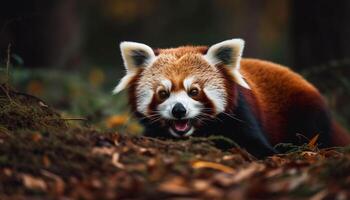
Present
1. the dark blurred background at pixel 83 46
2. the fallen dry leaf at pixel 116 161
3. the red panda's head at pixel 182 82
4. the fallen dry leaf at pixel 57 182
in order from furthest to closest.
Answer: the dark blurred background at pixel 83 46 → the red panda's head at pixel 182 82 → the fallen dry leaf at pixel 116 161 → the fallen dry leaf at pixel 57 182

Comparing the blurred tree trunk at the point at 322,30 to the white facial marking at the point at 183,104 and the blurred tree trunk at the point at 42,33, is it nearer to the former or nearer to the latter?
the white facial marking at the point at 183,104

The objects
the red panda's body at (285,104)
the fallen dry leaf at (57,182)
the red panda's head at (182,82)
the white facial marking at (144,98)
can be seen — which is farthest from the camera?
the red panda's body at (285,104)

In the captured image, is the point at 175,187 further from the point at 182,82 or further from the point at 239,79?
the point at 239,79

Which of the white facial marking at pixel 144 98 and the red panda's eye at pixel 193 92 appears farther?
the white facial marking at pixel 144 98

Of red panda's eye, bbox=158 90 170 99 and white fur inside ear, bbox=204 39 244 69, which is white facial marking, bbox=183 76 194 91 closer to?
red panda's eye, bbox=158 90 170 99

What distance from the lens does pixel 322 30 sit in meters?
9.24

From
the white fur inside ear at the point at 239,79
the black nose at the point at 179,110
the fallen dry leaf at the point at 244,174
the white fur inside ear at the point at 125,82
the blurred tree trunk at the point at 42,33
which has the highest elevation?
the blurred tree trunk at the point at 42,33

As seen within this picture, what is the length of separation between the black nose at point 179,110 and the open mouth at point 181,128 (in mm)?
171

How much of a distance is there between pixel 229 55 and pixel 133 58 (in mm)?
817

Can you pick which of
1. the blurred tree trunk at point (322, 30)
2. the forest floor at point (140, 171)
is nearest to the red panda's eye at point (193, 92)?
the forest floor at point (140, 171)

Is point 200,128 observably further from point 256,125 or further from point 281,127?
point 281,127

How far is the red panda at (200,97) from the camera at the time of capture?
5.43 m

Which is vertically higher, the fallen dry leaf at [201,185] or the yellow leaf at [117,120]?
the yellow leaf at [117,120]

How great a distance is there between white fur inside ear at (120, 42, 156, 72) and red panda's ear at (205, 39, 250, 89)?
485 millimetres
